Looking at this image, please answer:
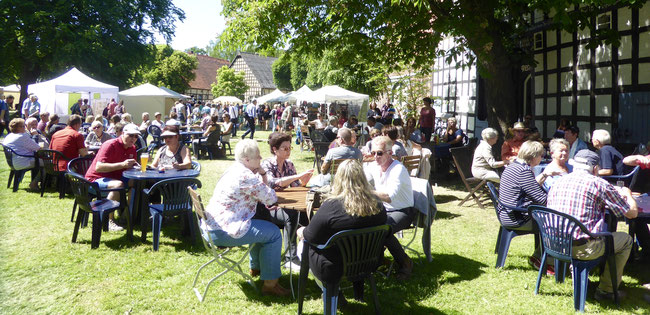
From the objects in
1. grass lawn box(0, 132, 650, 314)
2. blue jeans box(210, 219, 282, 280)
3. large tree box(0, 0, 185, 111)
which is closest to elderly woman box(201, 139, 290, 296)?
blue jeans box(210, 219, 282, 280)

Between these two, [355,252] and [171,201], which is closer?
[355,252]

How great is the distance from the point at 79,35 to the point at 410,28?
80.6 feet

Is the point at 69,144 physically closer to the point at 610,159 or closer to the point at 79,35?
the point at 610,159

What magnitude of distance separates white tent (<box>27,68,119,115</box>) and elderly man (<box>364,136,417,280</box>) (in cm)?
1735

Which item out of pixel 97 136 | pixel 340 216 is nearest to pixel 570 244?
pixel 340 216

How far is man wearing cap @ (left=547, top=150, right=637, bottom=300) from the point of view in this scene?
3.63 meters

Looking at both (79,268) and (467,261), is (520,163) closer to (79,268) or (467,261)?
(467,261)

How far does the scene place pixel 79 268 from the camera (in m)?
4.71

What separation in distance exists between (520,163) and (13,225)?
6.04 m

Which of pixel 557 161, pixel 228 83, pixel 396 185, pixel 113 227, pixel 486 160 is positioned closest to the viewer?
pixel 396 185

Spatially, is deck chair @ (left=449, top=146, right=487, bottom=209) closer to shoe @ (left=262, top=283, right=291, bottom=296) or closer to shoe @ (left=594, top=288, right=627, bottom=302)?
shoe @ (left=594, top=288, right=627, bottom=302)

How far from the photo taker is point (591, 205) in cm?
368

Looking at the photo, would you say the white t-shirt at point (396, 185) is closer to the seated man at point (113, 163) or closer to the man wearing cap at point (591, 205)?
the man wearing cap at point (591, 205)

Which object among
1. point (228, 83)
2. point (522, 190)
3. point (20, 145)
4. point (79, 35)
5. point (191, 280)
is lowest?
point (191, 280)
